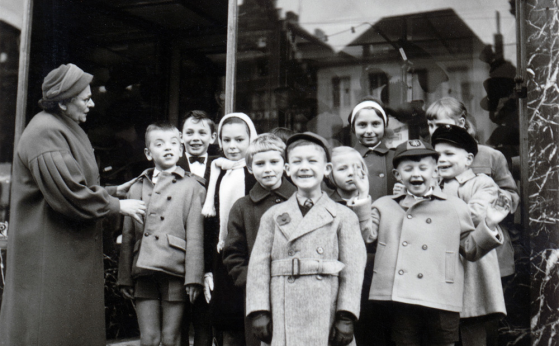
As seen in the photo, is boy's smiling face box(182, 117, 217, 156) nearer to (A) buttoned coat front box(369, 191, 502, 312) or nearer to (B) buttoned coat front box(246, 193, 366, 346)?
(B) buttoned coat front box(246, 193, 366, 346)

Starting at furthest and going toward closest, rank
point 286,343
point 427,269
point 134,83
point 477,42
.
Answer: point 134,83 < point 477,42 < point 427,269 < point 286,343

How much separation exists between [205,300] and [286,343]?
1106mm

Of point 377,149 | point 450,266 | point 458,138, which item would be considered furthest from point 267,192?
point 458,138

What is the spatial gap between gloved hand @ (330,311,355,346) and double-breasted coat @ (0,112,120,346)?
1.52 meters

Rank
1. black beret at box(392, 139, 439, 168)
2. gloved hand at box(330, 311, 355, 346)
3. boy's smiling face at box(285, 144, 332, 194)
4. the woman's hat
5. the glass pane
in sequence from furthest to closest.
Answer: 1. the glass pane
2. the woman's hat
3. black beret at box(392, 139, 439, 168)
4. boy's smiling face at box(285, 144, 332, 194)
5. gloved hand at box(330, 311, 355, 346)

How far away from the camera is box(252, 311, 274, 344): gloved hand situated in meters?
2.78

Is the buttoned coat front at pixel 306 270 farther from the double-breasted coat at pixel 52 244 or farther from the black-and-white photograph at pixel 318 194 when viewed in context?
the double-breasted coat at pixel 52 244

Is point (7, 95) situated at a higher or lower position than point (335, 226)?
higher

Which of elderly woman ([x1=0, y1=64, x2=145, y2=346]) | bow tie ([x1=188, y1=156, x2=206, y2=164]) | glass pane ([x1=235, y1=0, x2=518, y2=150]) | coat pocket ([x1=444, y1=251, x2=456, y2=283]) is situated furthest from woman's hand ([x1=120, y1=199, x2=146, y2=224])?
coat pocket ([x1=444, y1=251, x2=456, y2=283])

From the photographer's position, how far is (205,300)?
12.2 ft

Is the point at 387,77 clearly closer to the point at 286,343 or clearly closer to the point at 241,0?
the point at 241,0

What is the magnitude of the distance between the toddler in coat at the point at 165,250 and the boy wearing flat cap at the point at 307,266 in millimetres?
801

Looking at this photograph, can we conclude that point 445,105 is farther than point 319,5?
No

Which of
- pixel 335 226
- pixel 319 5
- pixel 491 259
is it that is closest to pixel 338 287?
pixel 335 226
